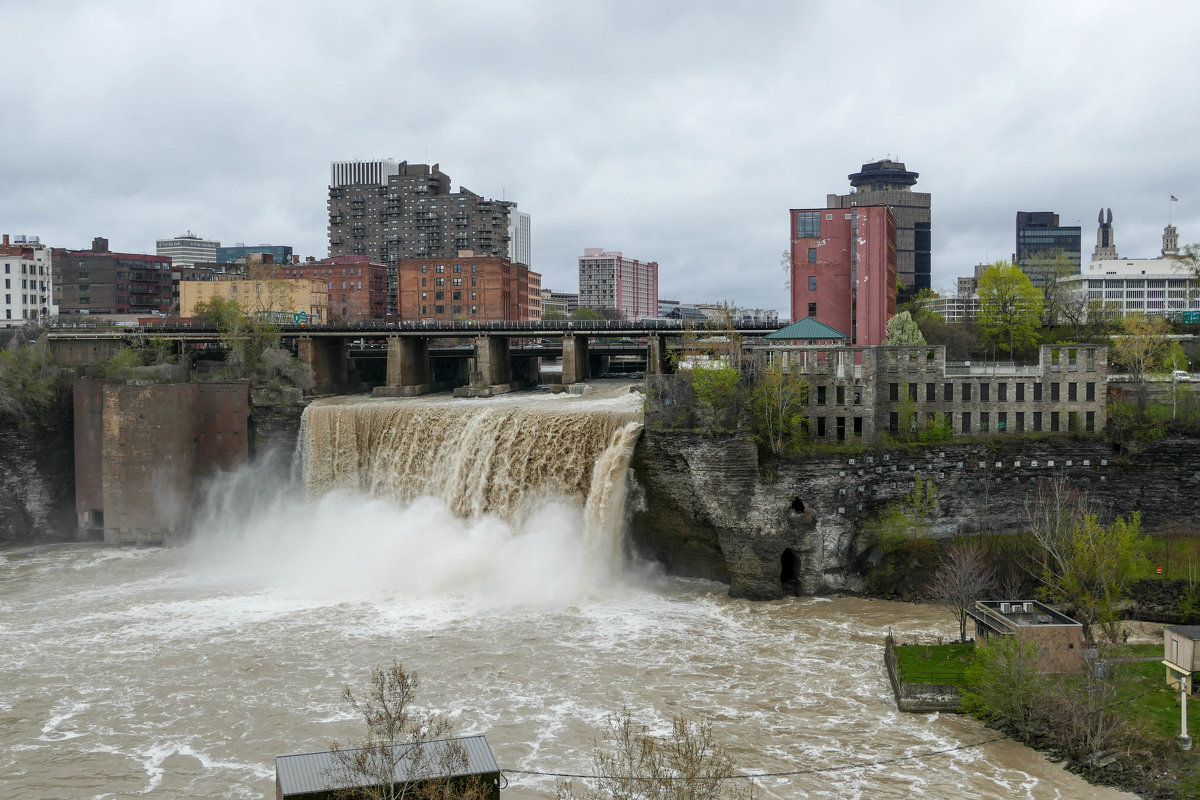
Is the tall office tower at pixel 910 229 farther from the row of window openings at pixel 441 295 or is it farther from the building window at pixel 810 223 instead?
the building window at pixel 810 223

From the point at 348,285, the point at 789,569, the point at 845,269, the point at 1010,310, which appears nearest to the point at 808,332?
the point at 845,269

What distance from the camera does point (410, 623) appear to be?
144 ft

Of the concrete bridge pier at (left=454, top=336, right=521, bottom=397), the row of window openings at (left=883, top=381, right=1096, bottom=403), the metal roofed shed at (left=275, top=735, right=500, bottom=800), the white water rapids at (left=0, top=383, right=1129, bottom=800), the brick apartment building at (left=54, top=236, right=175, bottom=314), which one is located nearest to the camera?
the metal roofed shed at (left=275, top=735, right=500, bottom=800)

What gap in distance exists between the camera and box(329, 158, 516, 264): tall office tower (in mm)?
183000

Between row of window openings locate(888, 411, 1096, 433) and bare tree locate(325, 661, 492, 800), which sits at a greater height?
row of window openings locate(888, 411, 1096, 433)

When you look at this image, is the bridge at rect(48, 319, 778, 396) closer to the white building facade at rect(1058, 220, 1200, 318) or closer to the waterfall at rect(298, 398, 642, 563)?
the waterfall at rect(298, 398, 642, 563)

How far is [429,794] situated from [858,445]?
3452 centimetres

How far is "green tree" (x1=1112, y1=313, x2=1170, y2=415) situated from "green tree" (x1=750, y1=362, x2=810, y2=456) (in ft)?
56.1

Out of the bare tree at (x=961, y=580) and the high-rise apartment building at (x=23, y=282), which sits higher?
the high-rise apartment building at (x=23, y=282)

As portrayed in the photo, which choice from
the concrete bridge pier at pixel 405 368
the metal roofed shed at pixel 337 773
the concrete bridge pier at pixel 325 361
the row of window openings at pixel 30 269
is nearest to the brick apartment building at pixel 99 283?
the row of window openings at pixel 30 269

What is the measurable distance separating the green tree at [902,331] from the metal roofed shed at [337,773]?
4765 centimetres

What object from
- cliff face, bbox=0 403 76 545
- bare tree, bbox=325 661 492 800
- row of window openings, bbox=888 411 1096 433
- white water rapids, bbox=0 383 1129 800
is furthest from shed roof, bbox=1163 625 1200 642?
cliff face, bbox=0 403 76 545

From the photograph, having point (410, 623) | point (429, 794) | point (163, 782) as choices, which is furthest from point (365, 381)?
point (429, 794)

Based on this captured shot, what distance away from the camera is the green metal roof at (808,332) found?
60.6 metres
